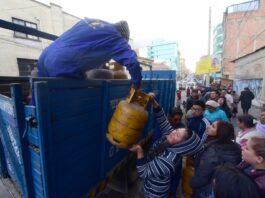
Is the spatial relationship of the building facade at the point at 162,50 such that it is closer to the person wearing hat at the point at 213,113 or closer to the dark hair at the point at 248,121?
the person wearing hat at the point at 213,113

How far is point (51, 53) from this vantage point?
1.80 metres

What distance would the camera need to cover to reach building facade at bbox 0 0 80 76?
12.4 metres

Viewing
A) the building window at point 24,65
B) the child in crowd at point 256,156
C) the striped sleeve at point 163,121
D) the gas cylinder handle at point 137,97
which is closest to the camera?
the child in crowd at point 256,156

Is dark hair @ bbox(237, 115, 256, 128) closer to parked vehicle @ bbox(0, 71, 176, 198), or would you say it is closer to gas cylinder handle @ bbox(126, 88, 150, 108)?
gas cylinder handle @ bbox(126, 88, 150, 108)

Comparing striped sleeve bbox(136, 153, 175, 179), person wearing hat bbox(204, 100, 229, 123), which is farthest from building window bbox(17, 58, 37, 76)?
striped sleeve bbox(136, 153, 175, 179)

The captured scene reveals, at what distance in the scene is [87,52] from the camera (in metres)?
1.75

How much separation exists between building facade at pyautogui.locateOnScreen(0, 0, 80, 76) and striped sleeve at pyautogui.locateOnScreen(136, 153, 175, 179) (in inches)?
455

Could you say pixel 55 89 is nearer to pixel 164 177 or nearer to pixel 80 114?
pixel 80 114

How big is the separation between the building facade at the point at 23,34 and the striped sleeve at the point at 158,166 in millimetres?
11552

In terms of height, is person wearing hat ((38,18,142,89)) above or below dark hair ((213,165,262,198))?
above

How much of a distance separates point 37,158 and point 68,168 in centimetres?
25

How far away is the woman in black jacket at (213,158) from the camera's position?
2068 millimetres

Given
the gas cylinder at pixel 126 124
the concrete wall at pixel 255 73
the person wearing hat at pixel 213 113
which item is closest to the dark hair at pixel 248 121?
the person wearing hat at pixel 213 113

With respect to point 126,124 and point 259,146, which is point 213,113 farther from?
point 126,124
